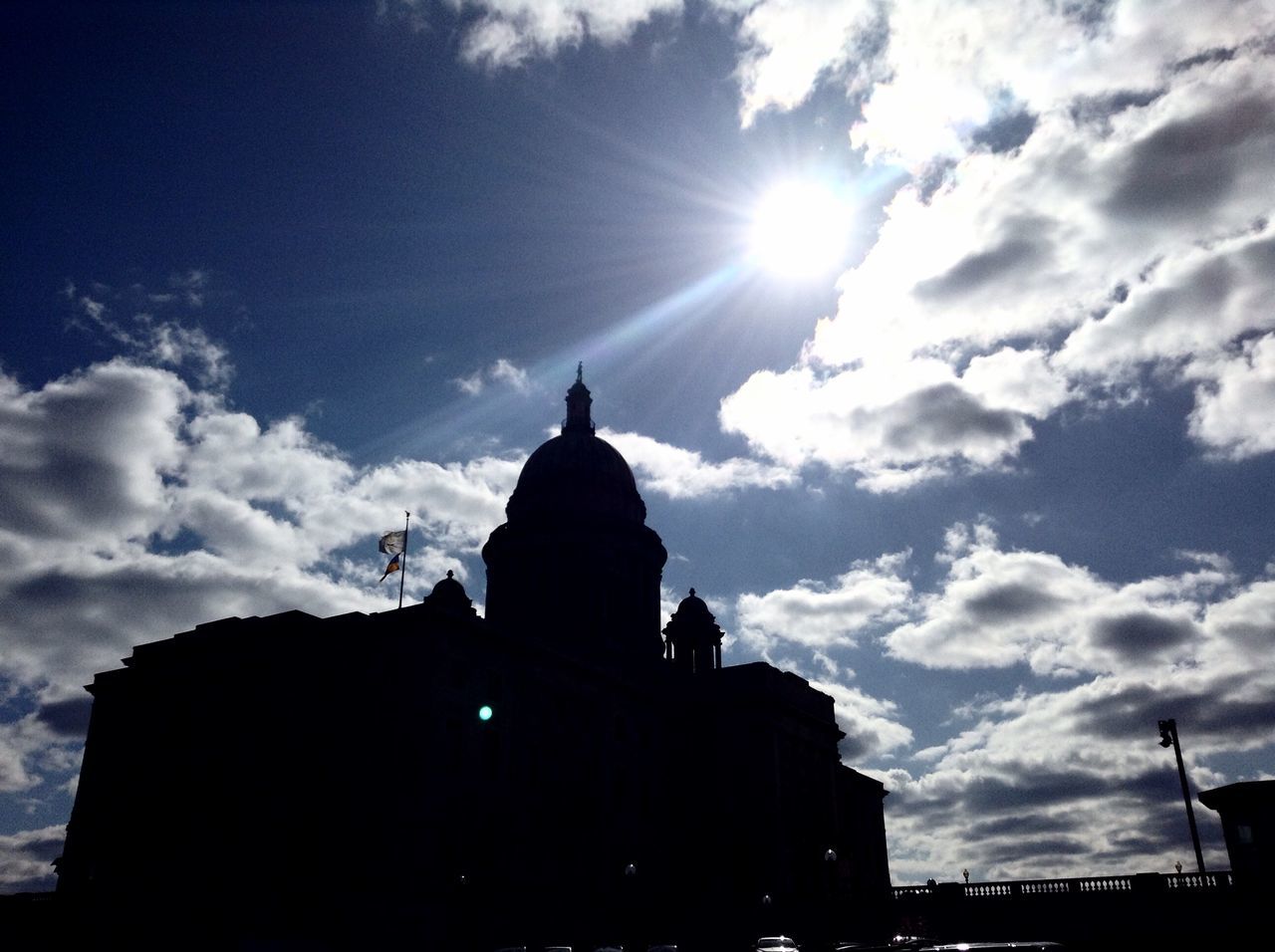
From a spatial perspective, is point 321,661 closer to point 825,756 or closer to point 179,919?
point 179,919

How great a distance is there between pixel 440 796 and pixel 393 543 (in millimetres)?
15518

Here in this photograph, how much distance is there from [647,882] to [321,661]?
79.0 ft

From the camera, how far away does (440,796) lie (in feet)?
163

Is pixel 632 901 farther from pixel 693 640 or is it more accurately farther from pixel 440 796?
pixel 693 640

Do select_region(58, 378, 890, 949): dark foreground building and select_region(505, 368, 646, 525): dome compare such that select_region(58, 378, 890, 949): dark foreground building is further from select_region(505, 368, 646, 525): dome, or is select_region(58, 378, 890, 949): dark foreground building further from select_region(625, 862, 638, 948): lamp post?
select_region(505, 368, 646, 525): dome

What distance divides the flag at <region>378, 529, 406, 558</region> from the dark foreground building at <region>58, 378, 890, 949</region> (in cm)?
640

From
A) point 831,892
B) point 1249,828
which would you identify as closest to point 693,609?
point 831,892

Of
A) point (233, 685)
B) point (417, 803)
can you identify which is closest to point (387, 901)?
point (417, 803)

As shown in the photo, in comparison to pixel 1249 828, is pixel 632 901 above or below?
below

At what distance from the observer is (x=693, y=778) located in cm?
6825

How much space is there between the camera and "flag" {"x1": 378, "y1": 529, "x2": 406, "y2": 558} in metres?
59.5

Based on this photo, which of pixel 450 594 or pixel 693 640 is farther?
pixel 693 640

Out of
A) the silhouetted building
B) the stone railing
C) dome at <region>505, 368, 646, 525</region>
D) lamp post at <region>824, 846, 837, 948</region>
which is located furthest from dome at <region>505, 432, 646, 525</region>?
the silhouetted building

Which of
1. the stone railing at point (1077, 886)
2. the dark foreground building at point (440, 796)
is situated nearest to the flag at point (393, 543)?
the dark foreground building at point (440, 796)
